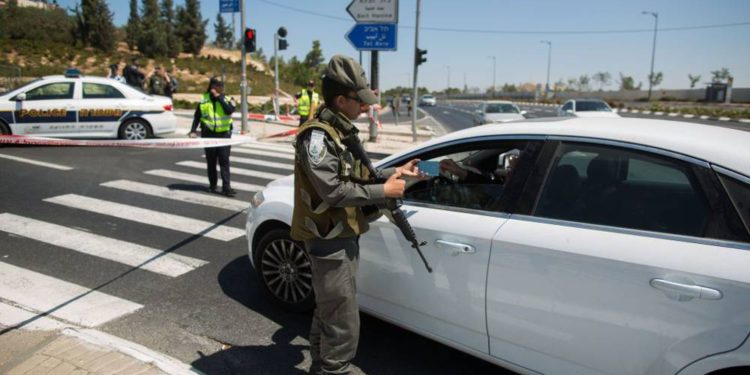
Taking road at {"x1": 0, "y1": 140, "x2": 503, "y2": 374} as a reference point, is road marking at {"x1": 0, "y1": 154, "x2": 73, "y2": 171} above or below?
above

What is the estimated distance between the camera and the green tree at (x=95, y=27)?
49000mm

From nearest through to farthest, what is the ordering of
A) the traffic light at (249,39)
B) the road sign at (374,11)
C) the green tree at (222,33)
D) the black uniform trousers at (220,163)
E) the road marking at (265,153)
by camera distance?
1. the black uniform trousers at (220,163)
2. the road marking at (265,153)
3. the road sign at (374,11)
4. the traffic light at (249,39)
5. the green tree at (222,33)

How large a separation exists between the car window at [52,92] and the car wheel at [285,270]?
10230 millimetres

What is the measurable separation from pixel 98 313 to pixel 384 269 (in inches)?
90.7

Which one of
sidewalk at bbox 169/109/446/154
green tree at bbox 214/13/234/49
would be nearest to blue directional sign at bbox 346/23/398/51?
sidewalk at bbox 169/109/446/154

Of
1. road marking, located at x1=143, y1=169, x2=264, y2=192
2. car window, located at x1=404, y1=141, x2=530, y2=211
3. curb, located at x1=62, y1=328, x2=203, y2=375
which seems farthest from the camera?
road marking, located at x1=143, y1=169, x2=264, y2=192

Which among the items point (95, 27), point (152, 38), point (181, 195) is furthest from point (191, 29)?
point (181, 195)

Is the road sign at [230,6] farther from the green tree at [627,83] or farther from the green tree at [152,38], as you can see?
the green tree at [627,83]

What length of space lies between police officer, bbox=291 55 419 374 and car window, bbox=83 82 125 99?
11.4 metres

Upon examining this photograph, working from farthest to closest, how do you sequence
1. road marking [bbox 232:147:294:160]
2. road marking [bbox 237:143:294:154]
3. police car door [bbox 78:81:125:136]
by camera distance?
road marking [bbox 237:143:294:154]
road marking [bbox 232:147:294:160]
police car door [bbox 78:81:125:136]

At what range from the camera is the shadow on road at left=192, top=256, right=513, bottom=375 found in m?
3.19

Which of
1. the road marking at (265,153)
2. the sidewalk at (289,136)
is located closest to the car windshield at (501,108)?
the sidewalk at (289,136)

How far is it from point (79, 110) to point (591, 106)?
17.0 m

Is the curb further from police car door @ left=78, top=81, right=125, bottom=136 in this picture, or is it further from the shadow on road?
police car door @ left=78, top=81, right=125, bottom=136
